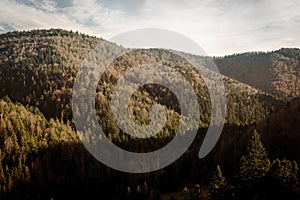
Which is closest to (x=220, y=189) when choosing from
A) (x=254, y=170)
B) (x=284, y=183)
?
(x=254, y=170)

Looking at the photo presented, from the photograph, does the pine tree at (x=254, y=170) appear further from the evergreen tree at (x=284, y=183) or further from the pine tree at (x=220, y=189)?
the pine tree at (x=220, y=189)

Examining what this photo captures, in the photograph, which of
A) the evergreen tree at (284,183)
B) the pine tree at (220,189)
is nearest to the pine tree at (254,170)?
the evergreen tree at (284,183)

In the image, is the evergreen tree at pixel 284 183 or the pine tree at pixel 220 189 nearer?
the evergreen tree at pixel 284 183

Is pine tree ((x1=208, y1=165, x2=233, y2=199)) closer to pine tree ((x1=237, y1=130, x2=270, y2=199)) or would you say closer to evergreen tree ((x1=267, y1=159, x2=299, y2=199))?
pine tree ((x1=237, y1=130, x2=270, y2=199))

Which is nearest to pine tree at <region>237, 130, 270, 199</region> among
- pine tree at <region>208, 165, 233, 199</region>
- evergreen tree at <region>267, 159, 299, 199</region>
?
evergreen tree at <region>267, 159, 299, 199</region>

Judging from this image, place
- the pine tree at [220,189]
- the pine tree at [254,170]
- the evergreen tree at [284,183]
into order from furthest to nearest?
the pine tree at [254,170] < the pine tree at [220,189] < the evergreen tree at [284,183]

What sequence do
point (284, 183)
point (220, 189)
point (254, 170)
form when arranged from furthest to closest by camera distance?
point (254, 170), point (220, 189), point (284, 183)

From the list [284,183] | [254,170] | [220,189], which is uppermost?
[254,170]

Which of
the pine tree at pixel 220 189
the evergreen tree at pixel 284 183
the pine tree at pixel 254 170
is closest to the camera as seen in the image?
the evergreen tree at pixel 284 183

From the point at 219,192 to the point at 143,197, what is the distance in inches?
1579

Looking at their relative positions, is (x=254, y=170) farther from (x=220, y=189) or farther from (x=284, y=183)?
(x=220, y=189)

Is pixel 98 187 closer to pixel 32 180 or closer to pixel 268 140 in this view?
pixel 32 180

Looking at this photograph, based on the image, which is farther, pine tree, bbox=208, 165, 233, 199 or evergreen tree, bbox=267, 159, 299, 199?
pine tree, bbox=208, 165, 233, 199

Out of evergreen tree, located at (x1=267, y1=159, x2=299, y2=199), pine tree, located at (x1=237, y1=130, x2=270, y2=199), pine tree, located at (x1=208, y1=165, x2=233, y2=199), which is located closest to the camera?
evergreen tree, located at (x1=267, y1=159, x2=299, y2=199)
